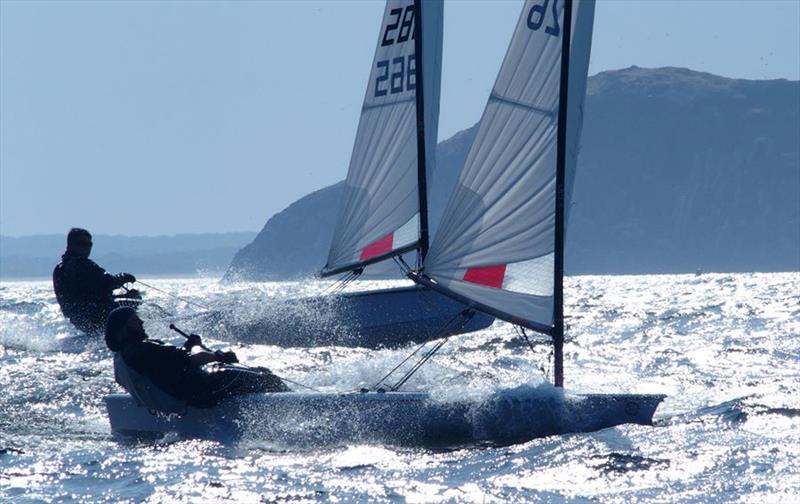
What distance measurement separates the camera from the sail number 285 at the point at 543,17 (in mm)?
11734

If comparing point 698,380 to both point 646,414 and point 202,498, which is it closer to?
point 646,414

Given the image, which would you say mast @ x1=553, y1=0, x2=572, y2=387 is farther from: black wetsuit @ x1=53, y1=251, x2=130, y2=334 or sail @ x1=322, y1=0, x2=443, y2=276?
black wetsuit @ x1=53, y1=251, x2=130, y2=334

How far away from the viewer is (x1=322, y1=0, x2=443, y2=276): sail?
19.1 meters

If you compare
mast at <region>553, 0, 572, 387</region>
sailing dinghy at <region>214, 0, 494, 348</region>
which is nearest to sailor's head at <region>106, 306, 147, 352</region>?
mast at <region>553, 0, 572, 387</region>

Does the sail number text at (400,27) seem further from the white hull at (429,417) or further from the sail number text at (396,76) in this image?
the white hull at (429,417)

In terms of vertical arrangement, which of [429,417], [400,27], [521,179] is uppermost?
[400,27]

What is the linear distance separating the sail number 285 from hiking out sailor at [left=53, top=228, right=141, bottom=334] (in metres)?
9.74

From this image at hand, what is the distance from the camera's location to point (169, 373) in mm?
11820

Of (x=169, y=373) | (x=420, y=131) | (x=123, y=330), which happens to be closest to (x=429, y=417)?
(x=169, y=373)

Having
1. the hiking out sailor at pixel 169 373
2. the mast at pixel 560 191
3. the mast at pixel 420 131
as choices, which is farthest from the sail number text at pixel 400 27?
the hiking out sailor at pixel 169 373

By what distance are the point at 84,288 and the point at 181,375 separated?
841 centimetres

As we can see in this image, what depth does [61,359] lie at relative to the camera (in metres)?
18.6

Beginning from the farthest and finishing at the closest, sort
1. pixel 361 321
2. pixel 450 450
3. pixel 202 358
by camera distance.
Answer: pixel 361 321, pixel 202 358, pixel 450 450

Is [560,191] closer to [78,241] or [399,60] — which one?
[399,60]
